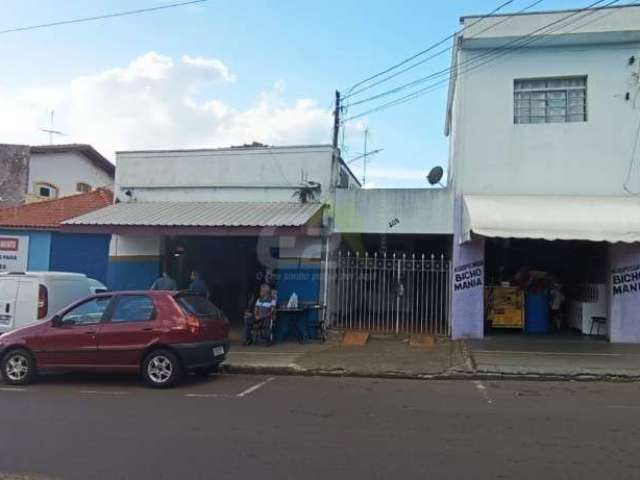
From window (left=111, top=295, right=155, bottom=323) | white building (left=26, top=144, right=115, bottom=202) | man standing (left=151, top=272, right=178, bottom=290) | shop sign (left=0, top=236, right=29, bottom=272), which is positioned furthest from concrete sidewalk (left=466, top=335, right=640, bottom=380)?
white building (left=26, top=144, right=115, bottom=202)

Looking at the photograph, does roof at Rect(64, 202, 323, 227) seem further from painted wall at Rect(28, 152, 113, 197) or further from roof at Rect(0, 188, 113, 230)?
painted wall at Rect(28, 152, 113, 197)

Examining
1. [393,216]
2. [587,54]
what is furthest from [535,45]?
[393,216]

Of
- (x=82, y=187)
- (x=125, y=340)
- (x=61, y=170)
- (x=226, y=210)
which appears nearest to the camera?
(x=125, y=340)

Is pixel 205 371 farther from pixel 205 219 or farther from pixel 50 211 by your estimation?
pixel 50 211

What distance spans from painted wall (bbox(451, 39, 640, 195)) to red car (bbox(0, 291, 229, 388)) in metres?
7.16

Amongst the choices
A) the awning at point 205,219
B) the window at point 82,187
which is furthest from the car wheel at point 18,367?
the window at point 82,187

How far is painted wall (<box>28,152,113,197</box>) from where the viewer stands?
1088 inches

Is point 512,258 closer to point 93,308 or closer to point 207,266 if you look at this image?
point 207,266

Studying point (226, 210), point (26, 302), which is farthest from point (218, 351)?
point (226, 210)

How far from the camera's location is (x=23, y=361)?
10.1 meters

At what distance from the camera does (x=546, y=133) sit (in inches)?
542

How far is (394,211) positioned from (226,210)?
12.8ft

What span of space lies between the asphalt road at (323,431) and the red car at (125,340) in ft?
1.28

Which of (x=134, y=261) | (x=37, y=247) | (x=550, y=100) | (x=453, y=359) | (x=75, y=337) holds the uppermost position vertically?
(x=550, y=100)
